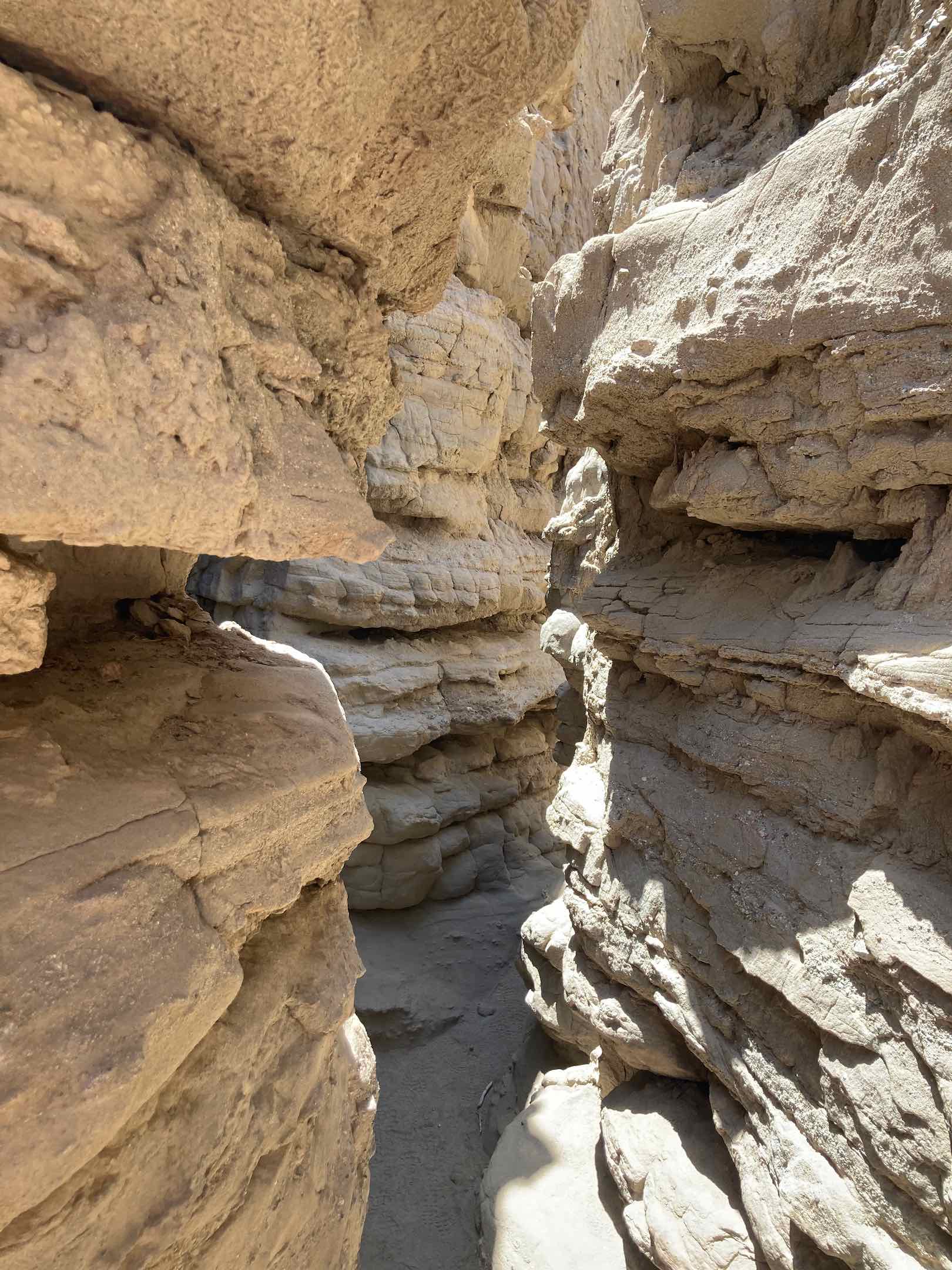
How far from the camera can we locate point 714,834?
3652 mm

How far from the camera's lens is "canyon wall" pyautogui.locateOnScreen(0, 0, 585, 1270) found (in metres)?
1.12

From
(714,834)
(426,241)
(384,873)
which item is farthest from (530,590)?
(426,241)

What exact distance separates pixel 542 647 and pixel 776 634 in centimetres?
340

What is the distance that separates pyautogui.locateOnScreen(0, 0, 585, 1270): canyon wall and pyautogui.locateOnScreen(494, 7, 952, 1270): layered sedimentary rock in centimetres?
191

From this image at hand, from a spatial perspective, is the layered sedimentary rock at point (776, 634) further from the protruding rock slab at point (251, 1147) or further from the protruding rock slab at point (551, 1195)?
the protruding rock slab at point (251, 1147)

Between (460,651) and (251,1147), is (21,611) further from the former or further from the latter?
(460,651)

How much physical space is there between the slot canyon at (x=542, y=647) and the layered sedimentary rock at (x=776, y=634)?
0.02 meters

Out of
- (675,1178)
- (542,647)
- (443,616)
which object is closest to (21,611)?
(675,1178)

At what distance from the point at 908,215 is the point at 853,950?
296 cm

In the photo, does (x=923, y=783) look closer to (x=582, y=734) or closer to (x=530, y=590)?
(x=582, y=734)

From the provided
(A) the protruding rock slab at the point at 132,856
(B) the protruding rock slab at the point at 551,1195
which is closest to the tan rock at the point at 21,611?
(A) the protruding rock slab at the point at 132,856

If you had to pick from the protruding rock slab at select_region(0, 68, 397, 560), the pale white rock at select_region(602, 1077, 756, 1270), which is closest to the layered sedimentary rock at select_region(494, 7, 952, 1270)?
the pale white rock at select_region(602, 1077, 756, 1270)

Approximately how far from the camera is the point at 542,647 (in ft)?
22.1

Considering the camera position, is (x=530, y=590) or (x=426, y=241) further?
(x=530, y=590)
